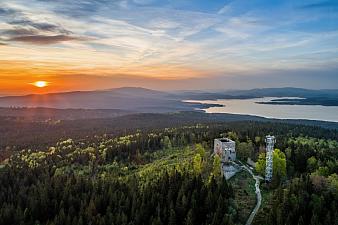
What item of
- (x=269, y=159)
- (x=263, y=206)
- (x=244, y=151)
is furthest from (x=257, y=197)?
(x=244, y=151)

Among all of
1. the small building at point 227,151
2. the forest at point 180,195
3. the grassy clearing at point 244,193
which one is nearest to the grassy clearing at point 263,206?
the forest at point 180,195

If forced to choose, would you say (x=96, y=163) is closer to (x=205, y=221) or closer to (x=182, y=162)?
(x=182, y=162)

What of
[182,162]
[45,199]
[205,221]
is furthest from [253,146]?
[45,199]

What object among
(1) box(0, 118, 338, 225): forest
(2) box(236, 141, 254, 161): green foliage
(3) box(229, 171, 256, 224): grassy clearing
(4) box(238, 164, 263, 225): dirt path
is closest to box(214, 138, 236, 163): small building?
(1) box(0, 118, 338, 225): forest

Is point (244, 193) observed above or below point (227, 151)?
below

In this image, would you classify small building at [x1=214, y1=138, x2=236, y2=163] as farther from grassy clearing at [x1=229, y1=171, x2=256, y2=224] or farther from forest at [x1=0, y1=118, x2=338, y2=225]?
grassy clearing at [x1=229, y1=171, x2=256, y2=224]

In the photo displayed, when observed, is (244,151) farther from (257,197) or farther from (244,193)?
(257,197)

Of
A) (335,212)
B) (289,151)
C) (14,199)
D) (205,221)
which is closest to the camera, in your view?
(335,212)

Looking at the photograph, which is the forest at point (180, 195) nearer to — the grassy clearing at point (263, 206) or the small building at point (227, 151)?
the grassy clearing at point (263, 206)
